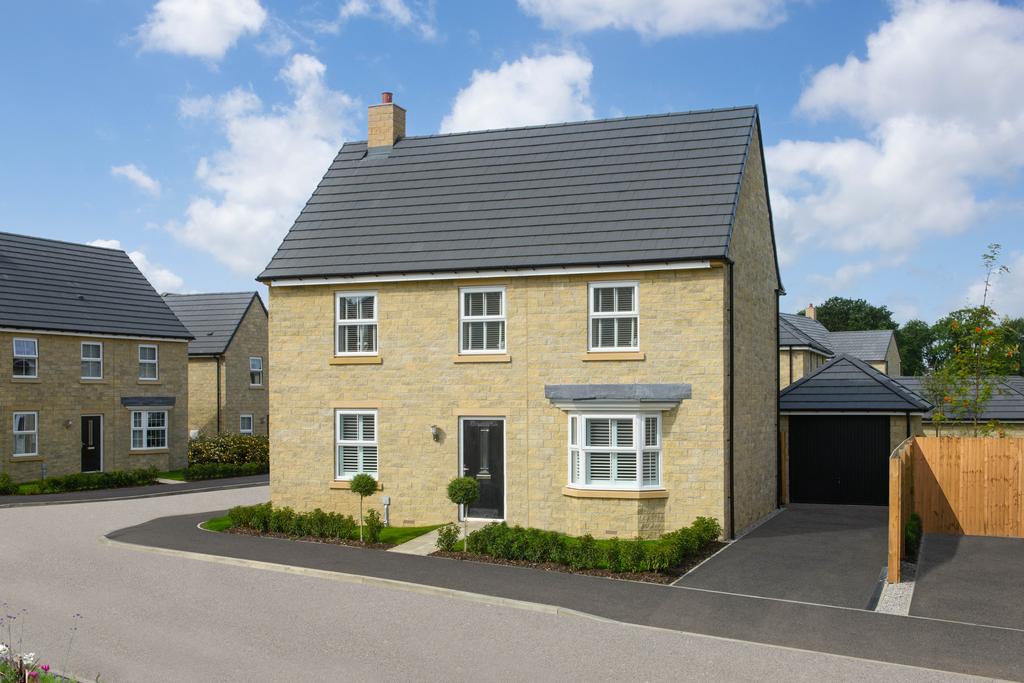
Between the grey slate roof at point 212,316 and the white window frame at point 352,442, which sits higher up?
the grey slate roof at point 212,316

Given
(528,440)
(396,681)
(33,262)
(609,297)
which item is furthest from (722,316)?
(33,262)

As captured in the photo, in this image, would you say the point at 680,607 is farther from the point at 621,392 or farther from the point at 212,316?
the point at 212,316

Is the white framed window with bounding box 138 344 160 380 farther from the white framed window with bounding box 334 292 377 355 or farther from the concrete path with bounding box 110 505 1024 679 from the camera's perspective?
the concrete path with bounding box 110 505 1024 679

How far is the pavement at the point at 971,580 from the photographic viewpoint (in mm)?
12973

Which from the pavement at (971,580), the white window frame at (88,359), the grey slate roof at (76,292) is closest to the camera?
the pavement at (971,580)

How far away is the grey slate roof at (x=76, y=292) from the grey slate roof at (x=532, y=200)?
44.7ft

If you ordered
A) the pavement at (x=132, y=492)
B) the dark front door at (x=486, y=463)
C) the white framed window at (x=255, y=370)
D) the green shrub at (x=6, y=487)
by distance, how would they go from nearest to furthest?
the dark front door at (x=486, y=463) < the pavement at (x=132, y=492) < the green shrub at (x=6, y=487) < the white framed window at (x=255, y=370)

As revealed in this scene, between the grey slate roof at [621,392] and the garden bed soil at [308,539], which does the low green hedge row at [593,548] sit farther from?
the grey slate roof at [621,392]

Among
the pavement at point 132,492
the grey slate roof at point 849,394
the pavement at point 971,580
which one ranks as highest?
the grey slate roof at point 849,394

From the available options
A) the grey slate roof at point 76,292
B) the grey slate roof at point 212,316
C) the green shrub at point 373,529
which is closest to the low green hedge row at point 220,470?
the grey slate roof at point 76,292

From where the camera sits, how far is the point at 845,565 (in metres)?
16.0

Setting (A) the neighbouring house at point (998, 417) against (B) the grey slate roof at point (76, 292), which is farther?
(B) the grey slate roof at point (76, 292)

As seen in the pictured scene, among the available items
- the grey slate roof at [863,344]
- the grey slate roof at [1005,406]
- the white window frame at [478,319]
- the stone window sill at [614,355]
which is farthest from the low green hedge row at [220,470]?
the grey slate roof at [863,344]

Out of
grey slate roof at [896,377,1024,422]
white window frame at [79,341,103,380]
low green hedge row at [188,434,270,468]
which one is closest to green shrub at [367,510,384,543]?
grey slate roof at [896,377,1024,422]
